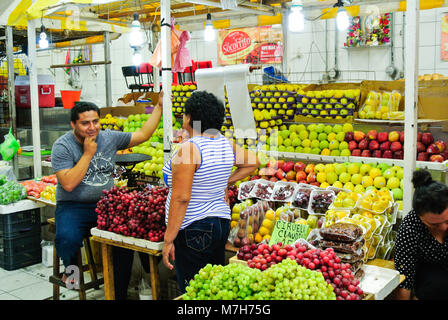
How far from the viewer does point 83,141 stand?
3.69 metres

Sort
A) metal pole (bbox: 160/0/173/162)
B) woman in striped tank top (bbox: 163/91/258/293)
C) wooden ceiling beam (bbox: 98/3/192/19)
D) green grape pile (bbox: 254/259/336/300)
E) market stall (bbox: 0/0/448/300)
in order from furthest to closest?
1. wooden ceiling beam (bbox: 98/3/192/19)
2. metal pole (bbox: 160/0/173/162)
3. woman in striped tank top (bbox: 163/91/258/293)
4. market stall (bbox: 0/0/448/300)
5. green grape pile (bbox: 254/259/336/300)

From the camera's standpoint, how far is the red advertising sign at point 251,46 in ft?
36.0

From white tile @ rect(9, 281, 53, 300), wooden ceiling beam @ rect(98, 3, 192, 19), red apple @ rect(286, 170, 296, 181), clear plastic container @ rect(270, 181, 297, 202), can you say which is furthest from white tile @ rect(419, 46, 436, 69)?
white tile @ rect(9, 281, 53, 300)

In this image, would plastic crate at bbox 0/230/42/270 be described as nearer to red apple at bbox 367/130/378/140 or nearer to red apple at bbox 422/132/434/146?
red apple at bbox 367/130/378/140

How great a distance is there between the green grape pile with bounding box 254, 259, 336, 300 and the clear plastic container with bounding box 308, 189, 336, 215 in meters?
1.66

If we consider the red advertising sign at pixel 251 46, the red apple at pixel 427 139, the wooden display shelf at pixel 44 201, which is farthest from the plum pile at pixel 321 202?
the red advertising sign at pixel 251 46

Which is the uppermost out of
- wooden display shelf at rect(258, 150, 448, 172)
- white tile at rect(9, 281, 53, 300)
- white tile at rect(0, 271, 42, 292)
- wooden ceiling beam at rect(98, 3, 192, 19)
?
wooden ceiling beam at rect(98, 3, 192, 19)

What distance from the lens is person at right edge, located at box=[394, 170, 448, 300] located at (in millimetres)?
2906

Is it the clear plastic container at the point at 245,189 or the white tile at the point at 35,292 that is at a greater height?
the clear plastic container at the point at 245,189

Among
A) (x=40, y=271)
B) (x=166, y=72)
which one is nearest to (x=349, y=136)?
(x=166, y=72)

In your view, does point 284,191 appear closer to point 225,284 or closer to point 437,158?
point 437,158

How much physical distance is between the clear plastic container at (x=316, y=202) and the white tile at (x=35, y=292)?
8.84ft

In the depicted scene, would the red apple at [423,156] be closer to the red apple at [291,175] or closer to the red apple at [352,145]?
the red apple at [352,145]
